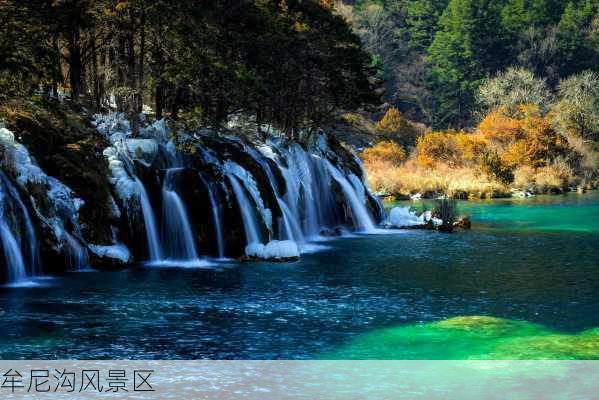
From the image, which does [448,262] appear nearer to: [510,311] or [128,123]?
[510,311]

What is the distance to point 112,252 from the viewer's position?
923 inches

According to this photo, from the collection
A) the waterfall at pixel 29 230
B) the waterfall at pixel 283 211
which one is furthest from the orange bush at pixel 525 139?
the waterfall at pixel 29 230

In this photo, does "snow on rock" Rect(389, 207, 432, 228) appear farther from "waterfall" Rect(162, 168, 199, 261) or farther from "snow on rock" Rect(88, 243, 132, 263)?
"snow on rock" Rect(88, 243, 132, 263)

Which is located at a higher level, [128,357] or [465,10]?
[465,10]

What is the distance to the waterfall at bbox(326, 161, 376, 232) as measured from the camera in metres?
37.5

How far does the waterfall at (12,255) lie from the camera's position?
66.0ft

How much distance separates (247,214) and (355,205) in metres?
11.6

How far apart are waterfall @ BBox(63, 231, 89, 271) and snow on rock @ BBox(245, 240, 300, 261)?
549 cm

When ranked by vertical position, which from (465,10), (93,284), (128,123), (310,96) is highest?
(465,10)

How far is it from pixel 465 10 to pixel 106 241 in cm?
9379

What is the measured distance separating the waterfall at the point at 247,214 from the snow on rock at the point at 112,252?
477cm

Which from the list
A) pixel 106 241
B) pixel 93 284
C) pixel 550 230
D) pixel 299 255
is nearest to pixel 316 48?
pixel 550 230

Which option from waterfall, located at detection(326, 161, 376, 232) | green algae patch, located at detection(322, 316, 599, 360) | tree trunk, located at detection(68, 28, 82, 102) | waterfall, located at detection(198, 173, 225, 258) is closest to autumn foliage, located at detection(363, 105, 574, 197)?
waterfall, located at detection(326, 161, 376, 232)

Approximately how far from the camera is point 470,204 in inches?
2135
